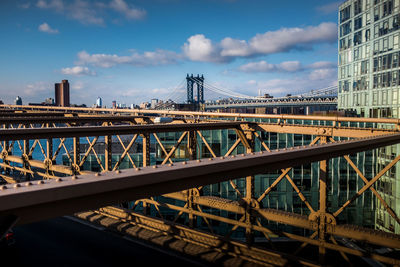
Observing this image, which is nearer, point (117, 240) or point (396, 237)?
point (396, 237)

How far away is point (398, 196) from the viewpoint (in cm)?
3756

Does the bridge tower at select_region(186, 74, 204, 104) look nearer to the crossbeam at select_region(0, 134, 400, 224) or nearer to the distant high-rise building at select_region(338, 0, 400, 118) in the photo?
the distant high-rise building at select_region(338, 0, 400, 118)

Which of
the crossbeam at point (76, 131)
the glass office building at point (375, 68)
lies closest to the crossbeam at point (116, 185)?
the crossbeam at point (76, 131)

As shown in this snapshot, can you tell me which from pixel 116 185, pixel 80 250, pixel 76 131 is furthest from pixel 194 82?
pixel 116 185

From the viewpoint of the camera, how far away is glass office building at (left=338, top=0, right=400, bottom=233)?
39156 millimetres

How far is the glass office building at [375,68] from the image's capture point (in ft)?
128

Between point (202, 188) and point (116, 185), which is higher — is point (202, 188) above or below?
below

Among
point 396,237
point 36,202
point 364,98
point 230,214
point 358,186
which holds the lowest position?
point 230,214

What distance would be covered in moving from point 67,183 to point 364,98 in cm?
5471

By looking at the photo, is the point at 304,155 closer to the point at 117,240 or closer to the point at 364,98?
the point at 117,240

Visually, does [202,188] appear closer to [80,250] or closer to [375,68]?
[80,250]

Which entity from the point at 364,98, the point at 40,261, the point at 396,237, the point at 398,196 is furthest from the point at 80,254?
the point at 364,98

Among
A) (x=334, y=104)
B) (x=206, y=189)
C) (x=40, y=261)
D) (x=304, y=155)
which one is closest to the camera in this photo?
(x=304, y=155)

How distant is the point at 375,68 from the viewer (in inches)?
1863
